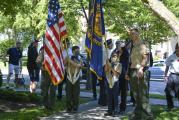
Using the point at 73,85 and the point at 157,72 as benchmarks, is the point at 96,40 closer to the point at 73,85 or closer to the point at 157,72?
the point at 73,85

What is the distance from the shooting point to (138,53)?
10734 mm

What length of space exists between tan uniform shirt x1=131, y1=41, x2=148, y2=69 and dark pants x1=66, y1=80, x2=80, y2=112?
2695mm

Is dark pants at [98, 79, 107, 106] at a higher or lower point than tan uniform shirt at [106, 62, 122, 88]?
lower

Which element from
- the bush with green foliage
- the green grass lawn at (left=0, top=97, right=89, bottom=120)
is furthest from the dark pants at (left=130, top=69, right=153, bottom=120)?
the bush with green foliage

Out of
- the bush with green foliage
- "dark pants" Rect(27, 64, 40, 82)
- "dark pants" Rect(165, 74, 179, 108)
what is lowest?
the bush with green foliage

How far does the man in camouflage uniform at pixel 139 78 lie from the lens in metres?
10.7

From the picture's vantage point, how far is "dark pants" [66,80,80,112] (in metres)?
12.9

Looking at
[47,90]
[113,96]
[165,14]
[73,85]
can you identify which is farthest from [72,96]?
[165,14]

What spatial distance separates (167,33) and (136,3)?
836 centimetres

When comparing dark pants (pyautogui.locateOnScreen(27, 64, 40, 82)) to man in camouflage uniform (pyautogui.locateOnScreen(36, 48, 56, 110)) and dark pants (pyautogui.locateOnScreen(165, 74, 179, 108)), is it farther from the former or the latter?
dark pants (pyautogui.locateOnScreen(165, 74, 179, 108))

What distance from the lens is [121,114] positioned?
12.4 metres

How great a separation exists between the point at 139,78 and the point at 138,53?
591 mm

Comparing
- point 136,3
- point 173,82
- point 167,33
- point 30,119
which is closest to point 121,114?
point 173,82

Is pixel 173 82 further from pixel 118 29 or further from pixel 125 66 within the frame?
pixel 118 29
